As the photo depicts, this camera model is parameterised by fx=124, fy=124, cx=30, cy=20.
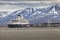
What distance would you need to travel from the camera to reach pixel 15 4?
5.50 ft

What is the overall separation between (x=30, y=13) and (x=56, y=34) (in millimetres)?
445

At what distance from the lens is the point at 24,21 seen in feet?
5.44

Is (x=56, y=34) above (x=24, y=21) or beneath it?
beneath

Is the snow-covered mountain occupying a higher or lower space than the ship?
higher

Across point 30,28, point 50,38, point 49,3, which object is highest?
point 49,3

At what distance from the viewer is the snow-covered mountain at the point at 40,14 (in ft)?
5.52

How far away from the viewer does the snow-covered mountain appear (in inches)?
66.3

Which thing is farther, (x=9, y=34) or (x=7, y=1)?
(x=7, y=1)

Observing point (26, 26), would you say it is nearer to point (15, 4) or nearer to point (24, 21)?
point (24, 21)

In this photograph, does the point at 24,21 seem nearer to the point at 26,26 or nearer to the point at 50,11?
the point at 26,26

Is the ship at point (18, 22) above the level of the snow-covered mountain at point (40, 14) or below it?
below

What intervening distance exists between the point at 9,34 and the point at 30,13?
0.41 meters

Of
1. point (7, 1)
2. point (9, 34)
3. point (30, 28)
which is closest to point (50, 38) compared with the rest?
point (30, 28)

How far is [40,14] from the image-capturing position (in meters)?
1.69
